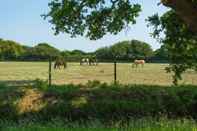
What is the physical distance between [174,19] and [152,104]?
380cm

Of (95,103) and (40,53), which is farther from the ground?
(40,53)

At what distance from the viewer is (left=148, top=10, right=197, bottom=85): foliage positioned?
20875 millimetres

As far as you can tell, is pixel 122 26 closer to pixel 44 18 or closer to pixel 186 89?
pixel 44 18

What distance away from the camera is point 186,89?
24.3 metres

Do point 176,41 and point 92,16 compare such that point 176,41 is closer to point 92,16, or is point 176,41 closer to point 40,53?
point 92,16

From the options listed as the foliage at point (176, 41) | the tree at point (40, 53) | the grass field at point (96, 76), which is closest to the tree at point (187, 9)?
the foliage at point (176, 41)

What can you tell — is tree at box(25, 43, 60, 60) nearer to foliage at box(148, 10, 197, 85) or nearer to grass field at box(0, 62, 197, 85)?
grass field at box(0, 62, 197, 85)

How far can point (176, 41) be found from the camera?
69.9 ft

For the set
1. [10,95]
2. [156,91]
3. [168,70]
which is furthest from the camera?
[156,91]

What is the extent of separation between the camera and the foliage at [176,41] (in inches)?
822

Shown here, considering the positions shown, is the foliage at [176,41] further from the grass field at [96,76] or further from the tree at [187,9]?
the grass field at [96,76]

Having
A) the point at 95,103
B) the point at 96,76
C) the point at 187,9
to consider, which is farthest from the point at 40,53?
the point at 187,9

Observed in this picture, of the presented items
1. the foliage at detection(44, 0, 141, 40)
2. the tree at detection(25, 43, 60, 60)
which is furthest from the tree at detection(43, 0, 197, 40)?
the tree at detection(25, 43, 60, 60)

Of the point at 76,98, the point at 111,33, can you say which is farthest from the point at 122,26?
the point at 76,98
